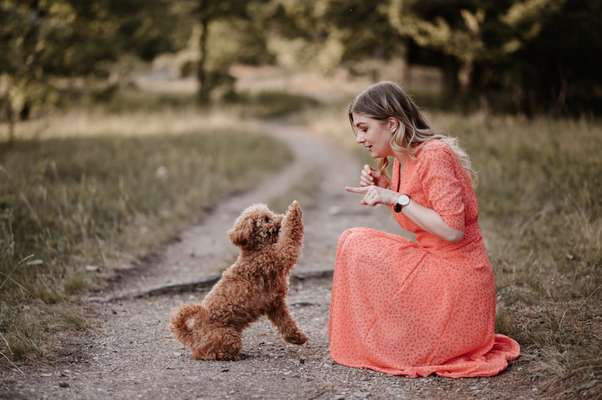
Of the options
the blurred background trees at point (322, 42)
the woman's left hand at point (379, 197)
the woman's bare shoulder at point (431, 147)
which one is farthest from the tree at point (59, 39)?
the woman's bare shoulder at point (431, 147)

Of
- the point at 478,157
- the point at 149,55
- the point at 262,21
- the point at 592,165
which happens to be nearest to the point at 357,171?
the point at 478,157

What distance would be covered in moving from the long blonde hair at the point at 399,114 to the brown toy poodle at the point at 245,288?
724 mm

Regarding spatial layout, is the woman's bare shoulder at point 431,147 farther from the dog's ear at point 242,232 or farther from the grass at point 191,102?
the grass at point 191,102

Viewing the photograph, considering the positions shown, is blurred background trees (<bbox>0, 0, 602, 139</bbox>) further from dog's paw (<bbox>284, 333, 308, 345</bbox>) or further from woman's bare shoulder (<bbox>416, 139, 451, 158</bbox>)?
woman's bare shoulder (<bbox>416, 139, 451, 158</bbox>)

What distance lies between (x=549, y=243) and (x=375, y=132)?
8.72ft

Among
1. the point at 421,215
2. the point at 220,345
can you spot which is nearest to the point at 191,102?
the point at 220,345

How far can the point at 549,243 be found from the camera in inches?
209

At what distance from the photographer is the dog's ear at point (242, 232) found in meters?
3.57

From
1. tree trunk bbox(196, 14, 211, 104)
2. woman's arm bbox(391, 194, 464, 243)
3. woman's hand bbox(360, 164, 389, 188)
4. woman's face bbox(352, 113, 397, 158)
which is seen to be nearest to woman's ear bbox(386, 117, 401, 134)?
woman's face bbox(352, 113, 397, 158)

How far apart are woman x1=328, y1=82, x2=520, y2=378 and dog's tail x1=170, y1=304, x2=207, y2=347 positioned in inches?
34.1

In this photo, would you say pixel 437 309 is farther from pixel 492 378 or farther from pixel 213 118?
pixel 213 118

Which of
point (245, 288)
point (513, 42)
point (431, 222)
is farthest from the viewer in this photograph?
point (513, 42)

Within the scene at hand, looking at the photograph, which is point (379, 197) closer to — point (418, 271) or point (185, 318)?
point (418, 271)

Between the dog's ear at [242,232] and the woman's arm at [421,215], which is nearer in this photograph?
the woman's arm at [421,215]
